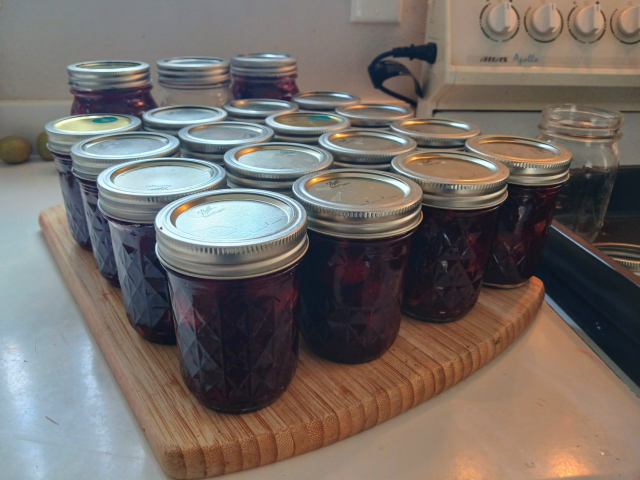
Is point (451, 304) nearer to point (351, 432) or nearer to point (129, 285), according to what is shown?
point (351, 432)

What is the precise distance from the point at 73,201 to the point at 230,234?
43 cm

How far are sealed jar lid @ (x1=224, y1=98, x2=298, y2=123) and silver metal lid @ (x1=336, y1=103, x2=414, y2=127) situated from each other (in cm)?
10

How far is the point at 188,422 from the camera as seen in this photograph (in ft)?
1.53

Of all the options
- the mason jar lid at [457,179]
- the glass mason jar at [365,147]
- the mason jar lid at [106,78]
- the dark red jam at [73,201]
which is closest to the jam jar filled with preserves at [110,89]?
the mason jar lid at [106,78]

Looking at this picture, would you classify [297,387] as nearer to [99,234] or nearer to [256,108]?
[99,234]

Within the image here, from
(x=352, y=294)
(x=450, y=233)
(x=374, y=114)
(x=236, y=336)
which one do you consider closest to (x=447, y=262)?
(x=450, y=233)

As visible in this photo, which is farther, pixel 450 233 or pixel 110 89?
pixel 110 89

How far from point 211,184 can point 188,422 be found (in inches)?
9.5

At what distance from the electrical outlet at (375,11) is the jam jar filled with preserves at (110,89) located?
1.80 feet

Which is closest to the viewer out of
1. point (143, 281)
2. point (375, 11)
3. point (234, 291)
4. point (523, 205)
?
point (234, 291)

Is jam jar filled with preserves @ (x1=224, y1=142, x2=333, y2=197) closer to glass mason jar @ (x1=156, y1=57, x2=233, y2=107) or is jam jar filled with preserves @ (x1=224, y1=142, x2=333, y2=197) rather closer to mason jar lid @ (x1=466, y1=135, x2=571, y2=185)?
mason jar lid @ (x1=466, y1=135, x2=571, y2=185)

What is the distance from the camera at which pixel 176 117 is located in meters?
0.82

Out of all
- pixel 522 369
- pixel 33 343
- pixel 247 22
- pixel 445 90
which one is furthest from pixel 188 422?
pixel 247 22

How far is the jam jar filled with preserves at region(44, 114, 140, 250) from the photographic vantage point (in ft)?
2.31
